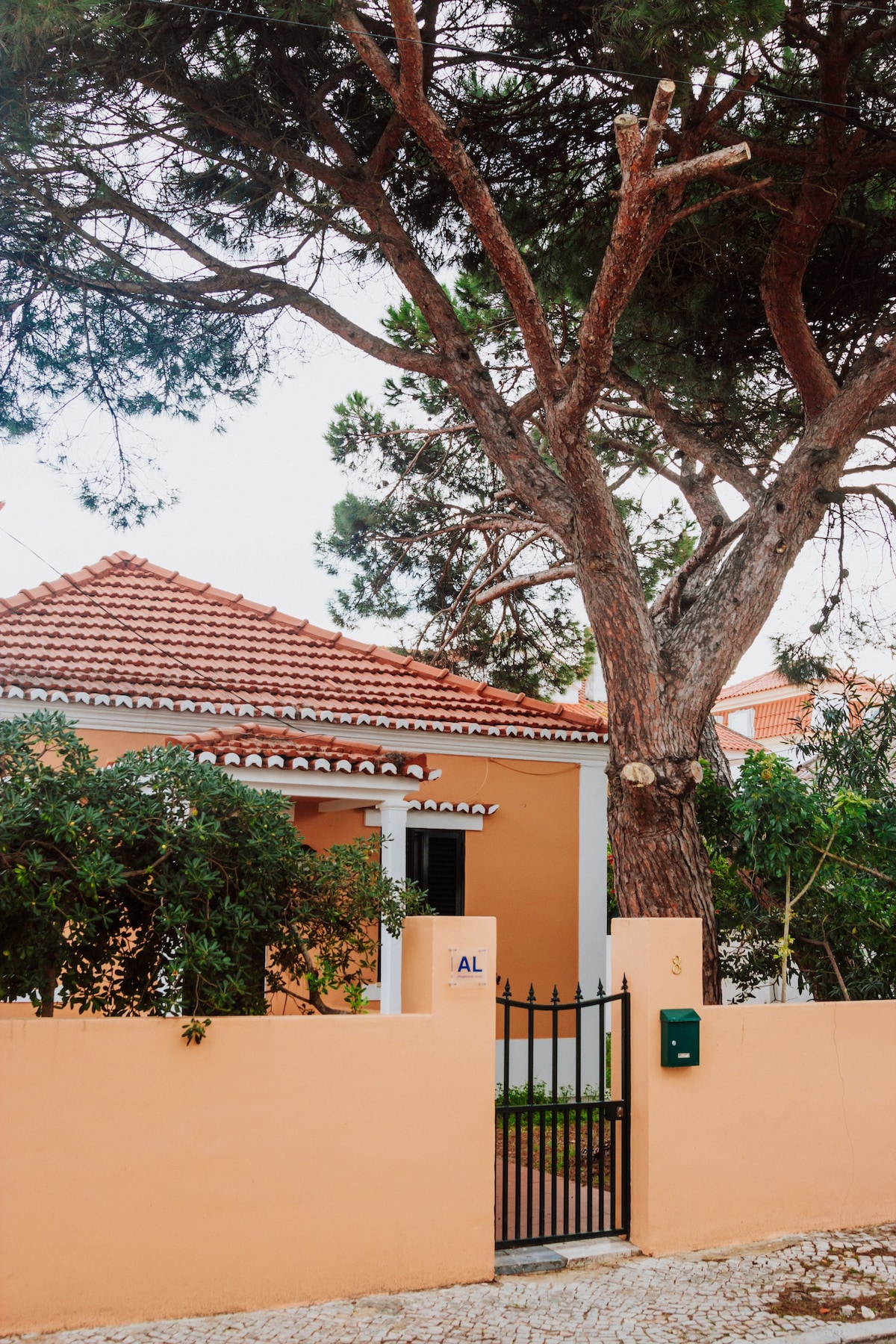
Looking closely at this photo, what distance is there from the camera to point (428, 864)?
12438mm

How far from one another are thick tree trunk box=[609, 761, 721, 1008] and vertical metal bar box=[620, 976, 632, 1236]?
69.7 inches

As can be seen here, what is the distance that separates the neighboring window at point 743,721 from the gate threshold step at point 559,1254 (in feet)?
101

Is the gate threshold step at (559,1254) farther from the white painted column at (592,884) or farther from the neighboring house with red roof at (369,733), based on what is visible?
the white painted column at (592,884)

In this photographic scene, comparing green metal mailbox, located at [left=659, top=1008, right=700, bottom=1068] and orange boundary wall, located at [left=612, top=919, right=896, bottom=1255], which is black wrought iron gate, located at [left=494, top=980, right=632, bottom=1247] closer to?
orange boundary wall, located at [left=612, top=919, right=896, bottom=1255]

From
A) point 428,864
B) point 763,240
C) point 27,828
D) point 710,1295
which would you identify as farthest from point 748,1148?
point 763,240

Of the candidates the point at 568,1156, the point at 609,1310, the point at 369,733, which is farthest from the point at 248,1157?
the point at 369,733

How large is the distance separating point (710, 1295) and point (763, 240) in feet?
27.9

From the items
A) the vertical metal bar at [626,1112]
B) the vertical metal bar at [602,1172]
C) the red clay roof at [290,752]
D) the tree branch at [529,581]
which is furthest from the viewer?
the tree branch at [529,581]

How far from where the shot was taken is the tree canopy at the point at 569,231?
860 centimetres

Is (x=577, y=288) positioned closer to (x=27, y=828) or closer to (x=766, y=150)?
(x=766, y=150)

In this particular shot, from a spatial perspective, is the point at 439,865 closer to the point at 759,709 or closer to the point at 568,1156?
the point at 568,1156

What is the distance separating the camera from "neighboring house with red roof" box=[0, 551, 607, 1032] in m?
10.7

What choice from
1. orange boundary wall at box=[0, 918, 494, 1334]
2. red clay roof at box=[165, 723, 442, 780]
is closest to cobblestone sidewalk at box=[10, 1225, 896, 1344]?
orange boundary wall at box=[0, 918, 494, 1334]

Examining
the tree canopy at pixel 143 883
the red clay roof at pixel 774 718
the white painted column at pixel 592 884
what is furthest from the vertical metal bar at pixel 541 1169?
the red clay roof at pixel 774 718
